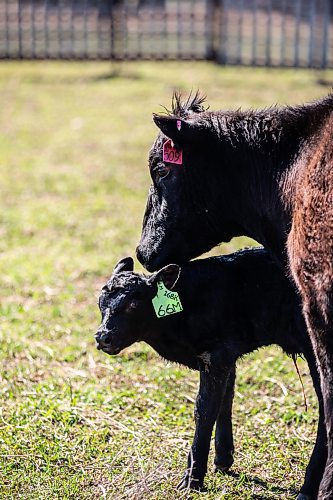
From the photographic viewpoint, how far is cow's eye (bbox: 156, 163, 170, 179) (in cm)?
487

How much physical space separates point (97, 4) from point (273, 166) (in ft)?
44.2

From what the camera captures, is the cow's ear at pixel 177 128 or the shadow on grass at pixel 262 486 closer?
the cow's ear at pixel 177 128

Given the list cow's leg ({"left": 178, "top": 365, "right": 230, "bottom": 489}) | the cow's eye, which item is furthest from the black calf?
the cow's eye

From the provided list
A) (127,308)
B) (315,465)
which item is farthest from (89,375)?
(315,465)

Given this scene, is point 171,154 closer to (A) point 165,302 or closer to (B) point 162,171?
(B) point 162,171

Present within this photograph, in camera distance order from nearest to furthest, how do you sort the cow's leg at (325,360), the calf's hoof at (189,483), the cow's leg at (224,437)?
1. the cow's leg at (325,360)
2. the calf's hoof at (189,483)
3. the cow's leg at (224,437)

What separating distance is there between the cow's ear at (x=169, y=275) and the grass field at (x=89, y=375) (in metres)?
0.92

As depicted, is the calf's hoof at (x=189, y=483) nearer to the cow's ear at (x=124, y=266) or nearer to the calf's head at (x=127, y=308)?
the calf's head at (x=127, y=308)

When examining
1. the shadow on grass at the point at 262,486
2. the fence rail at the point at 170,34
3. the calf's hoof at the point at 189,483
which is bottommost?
the shadow on grass at the point at 262,486

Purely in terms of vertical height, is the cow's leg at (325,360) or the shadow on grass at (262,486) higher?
the cow's leg at (325,360)

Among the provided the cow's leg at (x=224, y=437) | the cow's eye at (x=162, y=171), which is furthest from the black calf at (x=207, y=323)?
the cow's eye at (x=162, y=171)

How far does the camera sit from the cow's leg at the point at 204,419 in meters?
4.71

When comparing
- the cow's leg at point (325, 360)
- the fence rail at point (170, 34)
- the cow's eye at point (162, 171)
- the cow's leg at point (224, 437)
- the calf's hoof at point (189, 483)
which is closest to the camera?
the cow's leg at point (325, 360)

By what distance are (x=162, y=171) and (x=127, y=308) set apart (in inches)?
28.0
